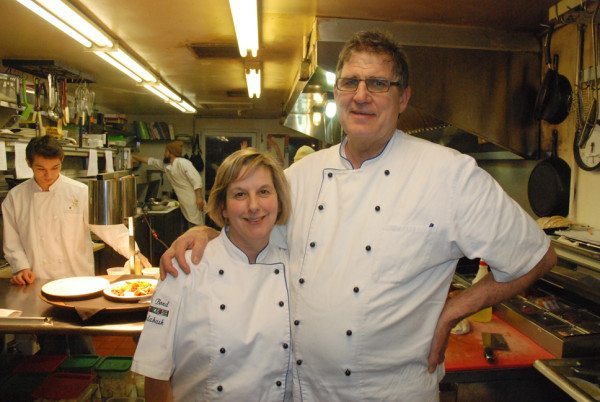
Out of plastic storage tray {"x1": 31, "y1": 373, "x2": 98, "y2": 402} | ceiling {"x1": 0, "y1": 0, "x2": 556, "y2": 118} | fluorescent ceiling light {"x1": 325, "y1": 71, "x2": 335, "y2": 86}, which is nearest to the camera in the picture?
ceiling {"x1": 0, "y1": 0, "x2": 556, "y2": 118}

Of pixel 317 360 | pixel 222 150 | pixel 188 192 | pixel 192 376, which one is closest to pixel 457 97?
pixel 317 360

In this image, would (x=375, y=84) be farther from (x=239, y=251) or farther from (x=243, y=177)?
(x=239, y=251)

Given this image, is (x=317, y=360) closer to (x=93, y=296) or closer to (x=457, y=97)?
(x=93, y=296)

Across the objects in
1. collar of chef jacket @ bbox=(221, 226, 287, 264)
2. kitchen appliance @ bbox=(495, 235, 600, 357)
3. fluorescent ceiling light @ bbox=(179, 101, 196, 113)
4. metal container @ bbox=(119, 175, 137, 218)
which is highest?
fluorescent ceiling light @ bbox=(179, 101, 196, 113)

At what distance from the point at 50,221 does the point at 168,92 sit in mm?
2784

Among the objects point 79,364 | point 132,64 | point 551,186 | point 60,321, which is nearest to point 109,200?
point 60,321

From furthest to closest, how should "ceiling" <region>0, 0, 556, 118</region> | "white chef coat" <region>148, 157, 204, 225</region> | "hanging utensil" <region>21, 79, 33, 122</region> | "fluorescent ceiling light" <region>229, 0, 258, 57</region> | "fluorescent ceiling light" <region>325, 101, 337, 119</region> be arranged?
"white chef coat" <region>148, 157, 204, 225</region>, "fluorescent ceiling light" <region>325, 101, 337, 119</region>, "hanging utensil" <region>21, 79, 33, 122</region>, "ceiling" <region>0, 0, 556, 118</region>, "fluorescent ceiling light" <region>229, 0, 258, 57</region>

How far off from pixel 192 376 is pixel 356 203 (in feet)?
2.82

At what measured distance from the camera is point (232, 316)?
1.49 metres

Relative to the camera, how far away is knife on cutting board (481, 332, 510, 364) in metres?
1.90

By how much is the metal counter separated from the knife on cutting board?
163 cm

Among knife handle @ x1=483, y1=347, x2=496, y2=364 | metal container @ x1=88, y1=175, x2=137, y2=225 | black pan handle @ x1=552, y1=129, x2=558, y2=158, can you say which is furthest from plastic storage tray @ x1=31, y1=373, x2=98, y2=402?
black pan handle @ x1=552, y1=129, x2=558, y2=158

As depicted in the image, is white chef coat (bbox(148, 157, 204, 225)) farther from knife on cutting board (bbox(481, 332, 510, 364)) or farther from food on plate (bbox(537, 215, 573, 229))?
knife on cutting board (bbox(481, 332, 510, 364))

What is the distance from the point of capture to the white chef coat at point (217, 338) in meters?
1.46
